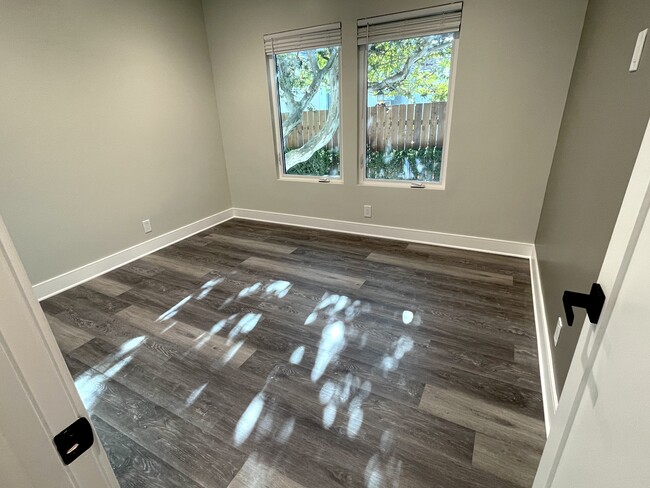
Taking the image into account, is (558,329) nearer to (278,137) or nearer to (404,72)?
(404,72)

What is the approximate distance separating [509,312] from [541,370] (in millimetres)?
581

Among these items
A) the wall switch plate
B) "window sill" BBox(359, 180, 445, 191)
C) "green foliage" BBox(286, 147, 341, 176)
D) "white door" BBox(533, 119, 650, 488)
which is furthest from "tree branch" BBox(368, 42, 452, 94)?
"white door" BBox(533, 119, 650, 488)

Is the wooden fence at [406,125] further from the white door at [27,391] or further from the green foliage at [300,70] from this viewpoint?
the white door at [27,391]

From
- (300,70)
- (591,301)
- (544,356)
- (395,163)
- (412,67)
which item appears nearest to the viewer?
(591,301)

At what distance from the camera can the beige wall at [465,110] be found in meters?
2.49

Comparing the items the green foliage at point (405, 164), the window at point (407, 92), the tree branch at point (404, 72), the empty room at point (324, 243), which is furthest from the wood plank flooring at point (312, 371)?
the tree branch at point (404, 72)

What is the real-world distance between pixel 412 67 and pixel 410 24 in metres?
0.34

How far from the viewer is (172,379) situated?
→ 5.85 feet

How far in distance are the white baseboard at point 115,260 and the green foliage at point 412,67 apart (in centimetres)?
261

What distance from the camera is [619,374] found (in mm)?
558

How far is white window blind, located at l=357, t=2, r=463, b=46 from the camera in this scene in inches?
104

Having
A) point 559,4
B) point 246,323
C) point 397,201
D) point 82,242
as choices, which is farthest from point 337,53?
point 82,242

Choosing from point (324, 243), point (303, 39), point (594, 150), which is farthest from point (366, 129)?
point (594, 150)

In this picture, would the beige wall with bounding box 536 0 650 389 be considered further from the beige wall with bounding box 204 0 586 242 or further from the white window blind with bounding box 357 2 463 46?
the white window blind with bounding box 357 2 463 46
